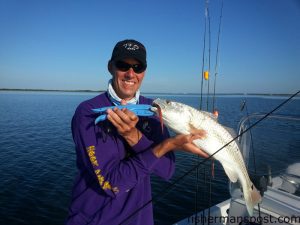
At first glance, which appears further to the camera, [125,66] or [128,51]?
[125,66]

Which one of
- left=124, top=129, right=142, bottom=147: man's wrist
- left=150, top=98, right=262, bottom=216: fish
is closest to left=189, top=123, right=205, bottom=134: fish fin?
left=150, top=98, right=262, bottom=216: fish

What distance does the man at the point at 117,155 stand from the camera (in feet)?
8.96

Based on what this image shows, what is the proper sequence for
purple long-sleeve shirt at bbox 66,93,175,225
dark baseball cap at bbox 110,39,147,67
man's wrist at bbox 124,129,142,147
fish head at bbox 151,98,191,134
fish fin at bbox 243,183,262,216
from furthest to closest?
fish fin at bbox 243,183,262,216
fish head at bbox 151,98,191,134
dark baseball cap at bbox 110,39,147,67
man's wrist at bbox 124,129,142,147
purple long-sleeve shirt at bbox 66,93,175,225

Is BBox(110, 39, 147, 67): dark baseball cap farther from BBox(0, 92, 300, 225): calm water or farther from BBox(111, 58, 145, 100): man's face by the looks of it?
BBox(0, 92, 300, 225): calm water

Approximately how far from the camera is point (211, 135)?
151 inches

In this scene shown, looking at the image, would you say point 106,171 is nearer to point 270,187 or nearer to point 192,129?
point 192,129

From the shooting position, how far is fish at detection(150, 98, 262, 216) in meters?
3.78

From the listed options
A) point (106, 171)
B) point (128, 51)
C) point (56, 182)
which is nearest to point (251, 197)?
point (106, 171)

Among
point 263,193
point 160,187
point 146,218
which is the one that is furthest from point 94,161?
point 160,187

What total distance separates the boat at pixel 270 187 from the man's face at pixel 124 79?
6.43 ft

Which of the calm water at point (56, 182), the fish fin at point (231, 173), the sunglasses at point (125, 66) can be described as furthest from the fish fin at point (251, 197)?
the sunglasses at point (125, 66)

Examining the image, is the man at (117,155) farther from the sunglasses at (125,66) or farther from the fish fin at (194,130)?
the fish fin at (194,130)

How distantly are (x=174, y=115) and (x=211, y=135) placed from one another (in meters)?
0.65

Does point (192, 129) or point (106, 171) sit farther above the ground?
point (192, 129)
